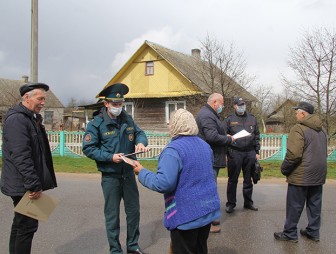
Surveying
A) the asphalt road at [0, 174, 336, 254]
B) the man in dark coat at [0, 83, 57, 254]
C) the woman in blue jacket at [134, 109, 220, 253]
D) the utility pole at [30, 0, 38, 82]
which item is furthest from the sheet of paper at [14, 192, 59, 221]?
the utility pole at [30, 0, 38, 82]

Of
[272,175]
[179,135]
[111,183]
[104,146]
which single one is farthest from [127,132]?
[272,175]

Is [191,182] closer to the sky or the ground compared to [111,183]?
closer to the sky

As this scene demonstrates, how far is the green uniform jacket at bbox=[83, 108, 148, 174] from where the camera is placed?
3879 mm

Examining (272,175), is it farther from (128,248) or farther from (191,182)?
(191,182)

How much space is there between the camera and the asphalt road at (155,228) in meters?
4.47

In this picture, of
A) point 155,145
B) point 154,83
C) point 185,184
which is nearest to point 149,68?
point 154,83

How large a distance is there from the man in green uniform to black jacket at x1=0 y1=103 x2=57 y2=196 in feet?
1.83

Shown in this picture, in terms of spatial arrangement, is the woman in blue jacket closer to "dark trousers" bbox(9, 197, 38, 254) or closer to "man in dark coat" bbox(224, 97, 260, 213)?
"dark trousers" bbox(9, 197, 38, 254)

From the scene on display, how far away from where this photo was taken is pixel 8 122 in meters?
3.32

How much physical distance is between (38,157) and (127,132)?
3.54ft

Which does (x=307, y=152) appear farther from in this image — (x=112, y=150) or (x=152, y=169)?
(x=152, y=169)

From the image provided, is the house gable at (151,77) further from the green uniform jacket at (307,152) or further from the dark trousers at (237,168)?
the green uniform jacket at (307,152)

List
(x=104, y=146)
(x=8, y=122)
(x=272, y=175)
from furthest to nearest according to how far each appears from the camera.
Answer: (x=272, y=175), (x=104, y=146), (x=8, y=122)

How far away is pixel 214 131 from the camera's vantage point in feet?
16.5
